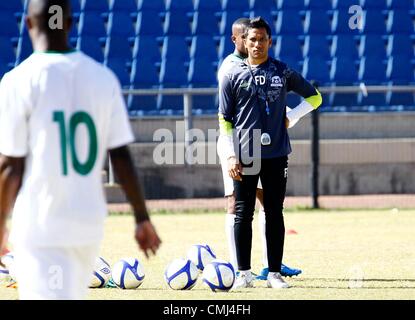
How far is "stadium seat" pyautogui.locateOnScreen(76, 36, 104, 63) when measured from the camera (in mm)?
22159

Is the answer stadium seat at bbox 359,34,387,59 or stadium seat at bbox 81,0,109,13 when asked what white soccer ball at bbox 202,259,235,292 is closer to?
stadium seat at bbox 359,34,387,59

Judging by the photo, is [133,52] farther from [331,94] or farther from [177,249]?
[177,249]

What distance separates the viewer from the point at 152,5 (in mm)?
22438

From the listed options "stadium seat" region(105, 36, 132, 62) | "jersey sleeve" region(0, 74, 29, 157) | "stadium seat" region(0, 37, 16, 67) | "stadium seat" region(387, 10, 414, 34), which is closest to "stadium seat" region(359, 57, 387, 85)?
"stadium seat" region(387, 10, 414, 34)

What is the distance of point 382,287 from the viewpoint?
382 inches

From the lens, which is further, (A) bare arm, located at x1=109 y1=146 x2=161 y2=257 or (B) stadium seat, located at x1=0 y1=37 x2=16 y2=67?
(B) stadium seat, located at x1=0 y1=37 x2=16 y2=67

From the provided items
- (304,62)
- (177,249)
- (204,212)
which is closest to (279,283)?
(177,249)

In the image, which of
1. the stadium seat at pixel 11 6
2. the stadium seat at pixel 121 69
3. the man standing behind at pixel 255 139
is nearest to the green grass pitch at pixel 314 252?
the man standing behind at pixel 255 139

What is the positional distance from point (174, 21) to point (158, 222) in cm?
644

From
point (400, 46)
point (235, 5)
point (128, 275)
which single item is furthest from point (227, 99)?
point (400, 46)

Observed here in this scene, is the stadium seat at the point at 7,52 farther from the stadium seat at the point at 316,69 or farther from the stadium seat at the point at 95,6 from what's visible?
the stadium seat at the point at 316,69

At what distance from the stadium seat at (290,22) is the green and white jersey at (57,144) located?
1757 cm

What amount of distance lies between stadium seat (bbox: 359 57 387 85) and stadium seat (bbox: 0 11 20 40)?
7173mm

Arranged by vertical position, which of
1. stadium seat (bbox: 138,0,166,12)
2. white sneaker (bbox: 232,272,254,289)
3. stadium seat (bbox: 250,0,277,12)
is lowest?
white sneaker (bbox: 232,272,254,289)
